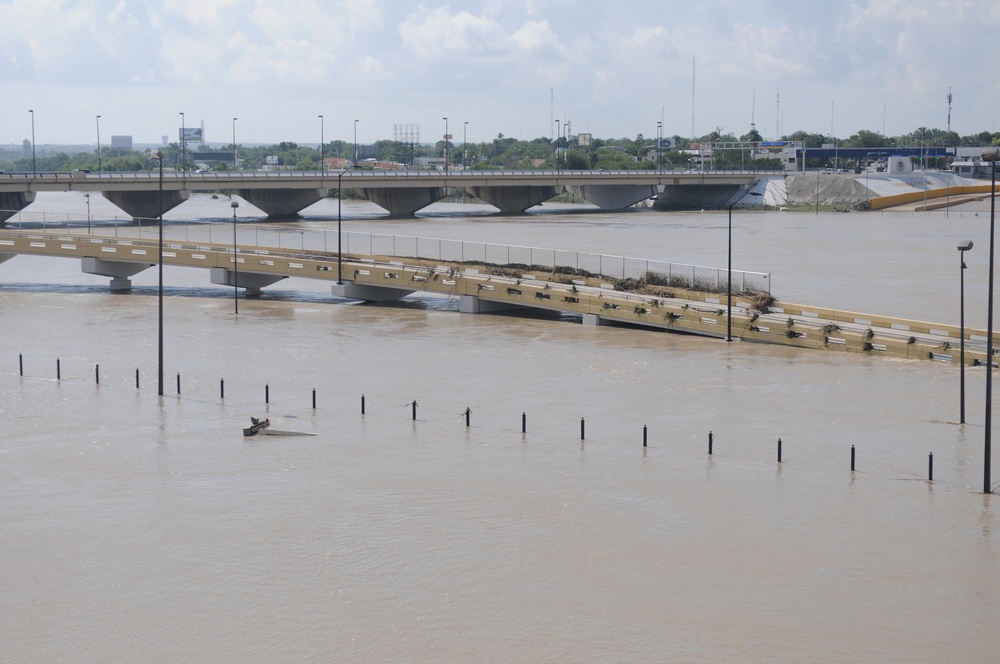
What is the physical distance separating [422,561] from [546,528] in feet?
8.93

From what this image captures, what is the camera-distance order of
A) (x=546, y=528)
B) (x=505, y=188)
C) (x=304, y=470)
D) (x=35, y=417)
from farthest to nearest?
1. (x=505, y=188)
2. (x=35, y=417)
3. (x=304, y=470)
4. (x=546, y=528)

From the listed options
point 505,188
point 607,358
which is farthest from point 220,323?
point 505,188

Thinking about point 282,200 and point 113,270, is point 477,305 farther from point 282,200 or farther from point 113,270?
point 282,200

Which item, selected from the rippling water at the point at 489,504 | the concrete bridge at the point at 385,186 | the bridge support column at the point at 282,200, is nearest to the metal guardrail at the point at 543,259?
the rippling water at the point at 489,504

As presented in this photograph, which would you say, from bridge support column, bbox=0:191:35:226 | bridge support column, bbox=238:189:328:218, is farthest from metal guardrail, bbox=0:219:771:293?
bridge support column, bbox=238:189:328:218

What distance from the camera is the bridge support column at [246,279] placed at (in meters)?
60.4

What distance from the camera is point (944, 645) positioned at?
58.2 feet

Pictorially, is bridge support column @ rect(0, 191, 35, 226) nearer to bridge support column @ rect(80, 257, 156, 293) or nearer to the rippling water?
bridge support column @ rect(80, 257, 156, 293)

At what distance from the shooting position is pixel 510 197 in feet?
429

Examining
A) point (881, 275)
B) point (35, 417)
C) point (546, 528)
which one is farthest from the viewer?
point (881, 275)

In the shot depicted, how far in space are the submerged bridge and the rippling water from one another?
1.24m

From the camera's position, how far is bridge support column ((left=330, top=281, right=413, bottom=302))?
57344 millimetres

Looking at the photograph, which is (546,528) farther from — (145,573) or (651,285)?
(651,285)

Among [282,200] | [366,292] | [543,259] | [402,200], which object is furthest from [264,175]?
[366,292]
